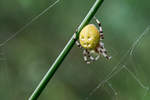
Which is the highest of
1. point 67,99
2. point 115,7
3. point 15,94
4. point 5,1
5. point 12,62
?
point 5,1

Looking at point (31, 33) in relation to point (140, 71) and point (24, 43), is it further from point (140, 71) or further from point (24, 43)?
point (140, 71)


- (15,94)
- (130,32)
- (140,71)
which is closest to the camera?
(130,32)

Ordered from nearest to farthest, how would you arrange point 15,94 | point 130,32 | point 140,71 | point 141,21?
point 141,21 < point 130,32 < point 140,71 < point 15,94

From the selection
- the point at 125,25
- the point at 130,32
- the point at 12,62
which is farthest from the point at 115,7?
the point at 12,62

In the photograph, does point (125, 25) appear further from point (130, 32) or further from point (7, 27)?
point (7, 27)

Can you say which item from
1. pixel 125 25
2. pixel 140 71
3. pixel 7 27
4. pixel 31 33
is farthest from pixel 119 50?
pixel 7 27

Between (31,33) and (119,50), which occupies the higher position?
(31,33)

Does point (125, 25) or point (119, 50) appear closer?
point (125, 25)
